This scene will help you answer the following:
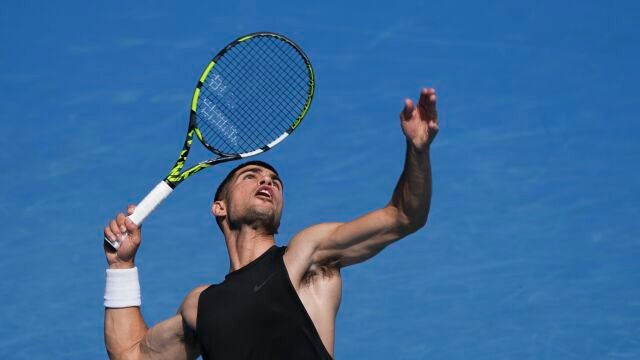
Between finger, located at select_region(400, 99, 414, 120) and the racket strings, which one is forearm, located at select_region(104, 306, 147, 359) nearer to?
the racket strings

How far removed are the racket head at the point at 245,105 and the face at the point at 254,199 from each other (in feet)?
1.14

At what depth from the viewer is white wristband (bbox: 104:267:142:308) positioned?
229 inches

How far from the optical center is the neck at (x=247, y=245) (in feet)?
18.5

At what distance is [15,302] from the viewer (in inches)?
362

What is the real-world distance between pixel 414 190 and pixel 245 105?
7.20ft

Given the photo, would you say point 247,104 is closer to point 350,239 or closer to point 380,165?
point 350,239

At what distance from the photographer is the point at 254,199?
5.76 meters

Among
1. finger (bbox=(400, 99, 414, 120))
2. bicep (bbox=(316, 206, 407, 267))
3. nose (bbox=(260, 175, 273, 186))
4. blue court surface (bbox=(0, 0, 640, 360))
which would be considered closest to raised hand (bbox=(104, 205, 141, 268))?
nose (bbox=(260, 175, 273, 186))

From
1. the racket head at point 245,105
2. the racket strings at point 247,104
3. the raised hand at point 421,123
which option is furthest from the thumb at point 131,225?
the raised hand at point 421,123

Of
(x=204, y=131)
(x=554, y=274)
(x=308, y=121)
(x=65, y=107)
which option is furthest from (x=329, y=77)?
(x=204, y=131)

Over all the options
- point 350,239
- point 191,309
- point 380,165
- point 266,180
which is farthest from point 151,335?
point 380,165

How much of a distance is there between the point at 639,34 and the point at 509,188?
2513 mm

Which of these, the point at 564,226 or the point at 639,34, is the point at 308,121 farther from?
the point at 639,34

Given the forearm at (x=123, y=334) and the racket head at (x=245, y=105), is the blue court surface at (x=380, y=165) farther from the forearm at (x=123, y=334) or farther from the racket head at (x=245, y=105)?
the forearm at (x=123, y=334)
